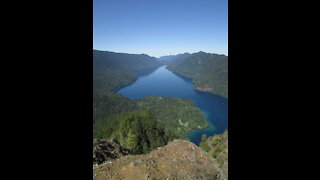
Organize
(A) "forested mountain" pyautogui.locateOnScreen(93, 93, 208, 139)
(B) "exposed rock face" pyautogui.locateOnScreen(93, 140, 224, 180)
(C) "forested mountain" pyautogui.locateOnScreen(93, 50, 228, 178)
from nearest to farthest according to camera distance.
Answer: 1. (B) "exposed rock face" pyautogui.locateOnScreen(93, 140, 224, 180)
2. (C) "forested mountain" pyautogui.locateOnScreen(93, 50, 228, 178)
3. (A) "forested mountain" pyautogui.locateOnScreen(93, 93, 208, 139)

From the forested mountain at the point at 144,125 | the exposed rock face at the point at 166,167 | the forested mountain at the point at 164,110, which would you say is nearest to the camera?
the exposed rock face at the point at 166,167

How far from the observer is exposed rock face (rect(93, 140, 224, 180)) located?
11.2 meters

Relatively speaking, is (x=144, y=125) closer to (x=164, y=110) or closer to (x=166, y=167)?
(x=166, y=167)

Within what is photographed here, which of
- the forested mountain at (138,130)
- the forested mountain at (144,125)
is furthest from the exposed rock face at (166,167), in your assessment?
the forested mountain at (138,130)

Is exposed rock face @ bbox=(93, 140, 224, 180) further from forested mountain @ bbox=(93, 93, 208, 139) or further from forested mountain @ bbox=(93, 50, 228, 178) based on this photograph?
forested mountain @ bbox=(93, 93, 208, 139)

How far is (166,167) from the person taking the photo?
1208 cm

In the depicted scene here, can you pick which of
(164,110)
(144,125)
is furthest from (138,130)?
(164,110)

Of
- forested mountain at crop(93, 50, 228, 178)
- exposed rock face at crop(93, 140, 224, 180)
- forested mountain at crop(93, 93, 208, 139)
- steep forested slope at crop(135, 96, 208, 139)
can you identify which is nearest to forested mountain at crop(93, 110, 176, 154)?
forested mountain at crop(93, 50, 228, 178)

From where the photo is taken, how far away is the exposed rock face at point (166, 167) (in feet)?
36.9

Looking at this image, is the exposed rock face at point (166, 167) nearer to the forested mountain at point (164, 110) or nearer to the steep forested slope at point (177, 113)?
the steep forested slope at point (177, 113)
